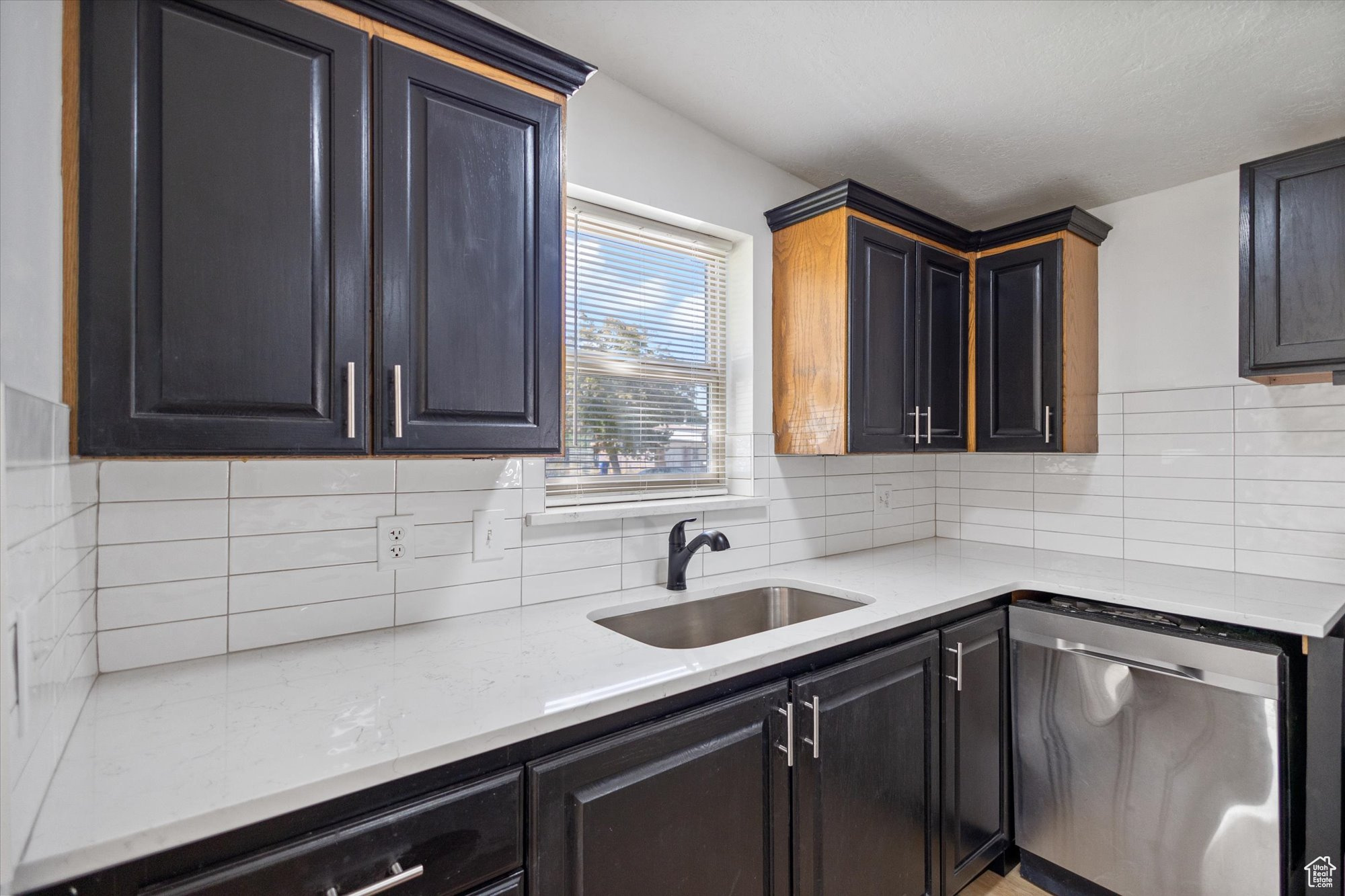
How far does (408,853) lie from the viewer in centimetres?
91

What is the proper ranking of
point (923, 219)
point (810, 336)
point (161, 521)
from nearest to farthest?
point (161, 521), point (810, 336), point (923, 219)

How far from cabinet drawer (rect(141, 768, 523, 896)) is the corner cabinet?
0.60m

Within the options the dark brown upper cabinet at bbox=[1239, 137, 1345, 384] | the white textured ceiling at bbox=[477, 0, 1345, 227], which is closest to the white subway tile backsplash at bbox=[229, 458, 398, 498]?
the white textured ceiling at bbox=[477, 0, 1345, 227]

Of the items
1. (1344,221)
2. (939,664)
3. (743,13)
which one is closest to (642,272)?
(743,13)

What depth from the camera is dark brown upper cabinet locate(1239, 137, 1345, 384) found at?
5.79 ft

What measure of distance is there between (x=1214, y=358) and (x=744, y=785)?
228 centimetres

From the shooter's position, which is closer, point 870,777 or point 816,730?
point 816,730

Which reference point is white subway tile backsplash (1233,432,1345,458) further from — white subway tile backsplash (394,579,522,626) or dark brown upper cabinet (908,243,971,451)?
white subway tile backsplash (394,579,522,626)

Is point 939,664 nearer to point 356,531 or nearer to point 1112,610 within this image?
point 1112,610

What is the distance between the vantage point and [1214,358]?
89.4 inches

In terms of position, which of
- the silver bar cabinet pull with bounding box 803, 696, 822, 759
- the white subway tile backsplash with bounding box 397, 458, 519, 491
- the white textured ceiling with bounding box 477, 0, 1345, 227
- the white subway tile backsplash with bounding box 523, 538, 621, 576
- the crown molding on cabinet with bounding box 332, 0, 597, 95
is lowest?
the silver bar cabinet pull with bounding box 803, 696, 822, 759

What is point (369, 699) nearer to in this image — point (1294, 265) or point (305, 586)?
point (305, 586)

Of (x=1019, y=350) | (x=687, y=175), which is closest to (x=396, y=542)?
(x=687, y=175)

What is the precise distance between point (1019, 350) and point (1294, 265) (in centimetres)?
79
